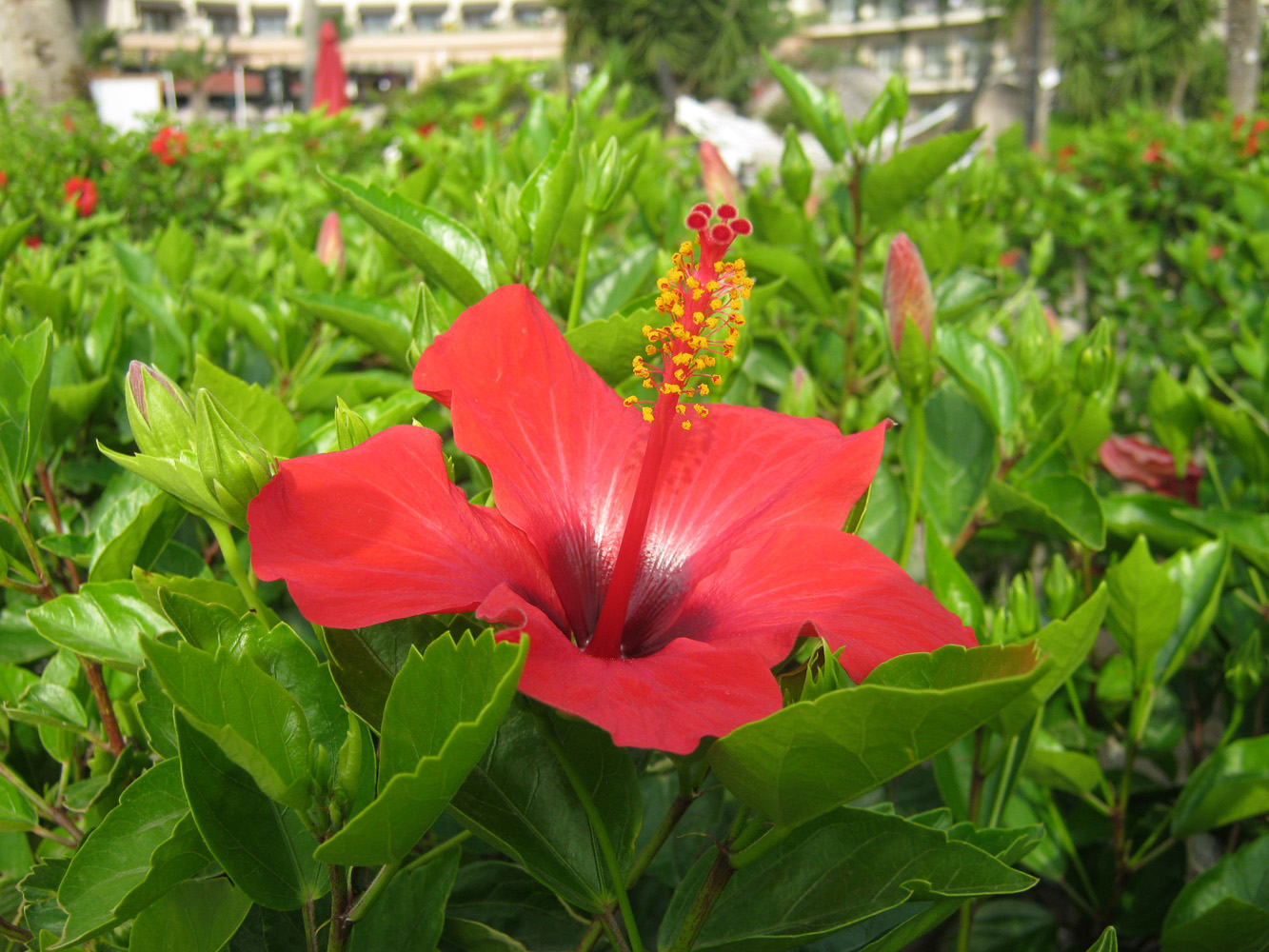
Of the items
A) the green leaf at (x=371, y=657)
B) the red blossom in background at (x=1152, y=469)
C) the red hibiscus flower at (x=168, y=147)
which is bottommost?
the red blossom in background at (x=1152, y=469)

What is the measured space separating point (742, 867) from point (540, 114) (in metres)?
1.35

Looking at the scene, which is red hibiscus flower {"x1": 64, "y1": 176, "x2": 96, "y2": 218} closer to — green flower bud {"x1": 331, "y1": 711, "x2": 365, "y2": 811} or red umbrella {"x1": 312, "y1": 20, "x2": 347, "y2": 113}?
green flower bud {"x1": 331, "y1": 711, "x2": 365, "y2": 811}

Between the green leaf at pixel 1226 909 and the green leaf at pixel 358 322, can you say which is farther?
the green leaf at pixel 358 322

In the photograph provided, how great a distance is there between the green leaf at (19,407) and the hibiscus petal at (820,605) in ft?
2.13

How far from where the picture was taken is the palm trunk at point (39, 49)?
6754mm

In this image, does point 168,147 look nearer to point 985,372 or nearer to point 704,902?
point 985,372

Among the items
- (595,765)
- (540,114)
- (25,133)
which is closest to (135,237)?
(25,133)

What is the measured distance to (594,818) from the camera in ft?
2.12

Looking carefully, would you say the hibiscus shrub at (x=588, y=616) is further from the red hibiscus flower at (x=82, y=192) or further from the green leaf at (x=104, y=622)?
the red hibiscus flower at (x=82, y=192)

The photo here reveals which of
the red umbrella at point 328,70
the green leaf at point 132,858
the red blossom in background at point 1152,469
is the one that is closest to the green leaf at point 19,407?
the green leaf at point 132,858

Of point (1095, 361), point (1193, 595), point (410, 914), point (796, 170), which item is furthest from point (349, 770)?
point (796, 170)

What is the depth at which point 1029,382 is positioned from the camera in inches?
56.6

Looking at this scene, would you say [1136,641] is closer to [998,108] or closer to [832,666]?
[832,666]

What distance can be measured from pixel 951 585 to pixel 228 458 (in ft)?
A: 2.38
